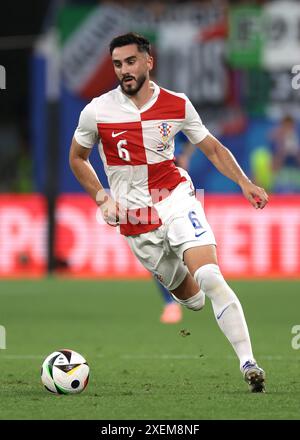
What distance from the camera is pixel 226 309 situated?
23.9ft

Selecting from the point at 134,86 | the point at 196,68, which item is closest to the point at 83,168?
the point at 134,86

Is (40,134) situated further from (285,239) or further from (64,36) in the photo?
(285,239)

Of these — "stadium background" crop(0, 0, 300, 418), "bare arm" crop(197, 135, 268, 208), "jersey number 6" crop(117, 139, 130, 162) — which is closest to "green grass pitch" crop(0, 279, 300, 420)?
"bare arm" crop(197, 135, 268, 208)

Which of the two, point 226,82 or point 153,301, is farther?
point 226,82

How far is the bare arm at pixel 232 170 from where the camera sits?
7.42 m

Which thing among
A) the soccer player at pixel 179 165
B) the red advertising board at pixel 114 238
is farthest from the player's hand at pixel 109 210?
the red advertising board at pixel 114 238

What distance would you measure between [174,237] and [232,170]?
1.89 ft

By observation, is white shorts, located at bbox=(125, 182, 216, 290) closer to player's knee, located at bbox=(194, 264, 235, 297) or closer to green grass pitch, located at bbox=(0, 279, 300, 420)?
player's knee, located at bbox=(194, 264, 235, 297)

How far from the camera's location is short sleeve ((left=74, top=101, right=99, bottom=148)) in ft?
25.3

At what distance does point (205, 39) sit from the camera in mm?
21562

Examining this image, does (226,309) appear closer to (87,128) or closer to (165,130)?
(165,130)
